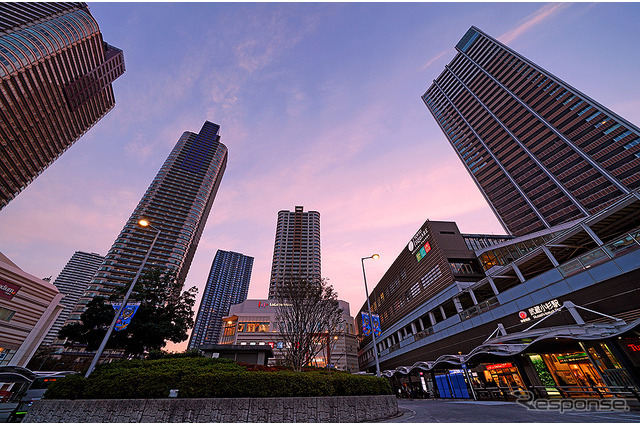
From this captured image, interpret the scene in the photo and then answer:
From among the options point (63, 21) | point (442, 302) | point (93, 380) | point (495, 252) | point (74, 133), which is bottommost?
point (93, 380)

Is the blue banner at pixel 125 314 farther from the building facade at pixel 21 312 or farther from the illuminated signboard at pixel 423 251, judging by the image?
the illuminated signboard at pixel 423 251

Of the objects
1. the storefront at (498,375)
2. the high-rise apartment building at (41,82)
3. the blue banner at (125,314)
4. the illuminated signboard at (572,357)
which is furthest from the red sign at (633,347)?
the high-rise apartment building at (41,82)

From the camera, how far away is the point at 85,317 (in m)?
24.3

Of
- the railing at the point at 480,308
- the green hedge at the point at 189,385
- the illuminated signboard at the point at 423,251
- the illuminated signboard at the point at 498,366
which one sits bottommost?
the green hedge at the point at 189,385

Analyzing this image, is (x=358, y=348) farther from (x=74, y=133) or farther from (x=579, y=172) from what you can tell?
(x=74, y=133)

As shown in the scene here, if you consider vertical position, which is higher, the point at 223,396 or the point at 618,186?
the point at 618,186

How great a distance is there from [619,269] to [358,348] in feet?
302

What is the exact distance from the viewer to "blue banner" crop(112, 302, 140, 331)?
13.1 meters

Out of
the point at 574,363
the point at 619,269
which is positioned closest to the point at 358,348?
the point at 574,363

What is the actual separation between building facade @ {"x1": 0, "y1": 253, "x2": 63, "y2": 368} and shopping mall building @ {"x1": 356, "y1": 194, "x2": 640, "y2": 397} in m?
41.9

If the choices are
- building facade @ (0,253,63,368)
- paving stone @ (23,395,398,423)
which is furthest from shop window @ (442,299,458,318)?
building facade @ (0,253,63,368)

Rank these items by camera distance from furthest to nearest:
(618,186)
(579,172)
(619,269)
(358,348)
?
(358,348)
(579,172)
(618,186)
(619,269)

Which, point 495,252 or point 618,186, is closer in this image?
point 495,252

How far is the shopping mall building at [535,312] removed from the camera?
1527 centimetres
